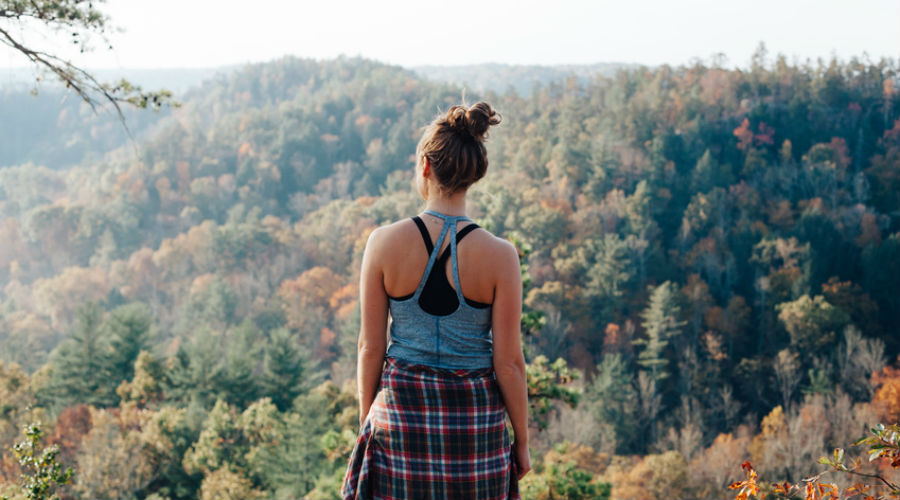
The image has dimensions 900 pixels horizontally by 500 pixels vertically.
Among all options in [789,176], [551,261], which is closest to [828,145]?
[789,176]

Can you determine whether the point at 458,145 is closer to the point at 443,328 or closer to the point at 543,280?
the point at 443,328

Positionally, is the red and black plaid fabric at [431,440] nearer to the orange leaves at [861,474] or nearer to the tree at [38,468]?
the orange leaves at [861,474]

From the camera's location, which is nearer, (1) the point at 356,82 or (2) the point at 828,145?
(2) the point at 828,145

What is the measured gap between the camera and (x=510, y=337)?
2.13m

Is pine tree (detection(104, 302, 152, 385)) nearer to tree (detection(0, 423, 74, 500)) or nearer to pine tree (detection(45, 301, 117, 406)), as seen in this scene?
pine tree (detection(45, 301, 117, 406))

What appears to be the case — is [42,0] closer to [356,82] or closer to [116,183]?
[116,183]

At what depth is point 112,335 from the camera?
99.3 ft

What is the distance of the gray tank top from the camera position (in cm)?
209

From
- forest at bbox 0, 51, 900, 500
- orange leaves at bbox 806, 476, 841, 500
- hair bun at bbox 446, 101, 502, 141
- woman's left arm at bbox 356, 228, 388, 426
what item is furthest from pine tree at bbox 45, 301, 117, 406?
orange leaves at bbox 806, 476, 841, 500

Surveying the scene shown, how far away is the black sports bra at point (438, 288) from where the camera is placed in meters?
2.08

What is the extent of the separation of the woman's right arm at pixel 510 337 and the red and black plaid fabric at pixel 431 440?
7cm

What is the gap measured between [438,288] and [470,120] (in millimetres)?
504

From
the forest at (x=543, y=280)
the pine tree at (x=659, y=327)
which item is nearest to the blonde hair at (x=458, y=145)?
the forest at (x=543, y=280)

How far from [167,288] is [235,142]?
84.6 feet
